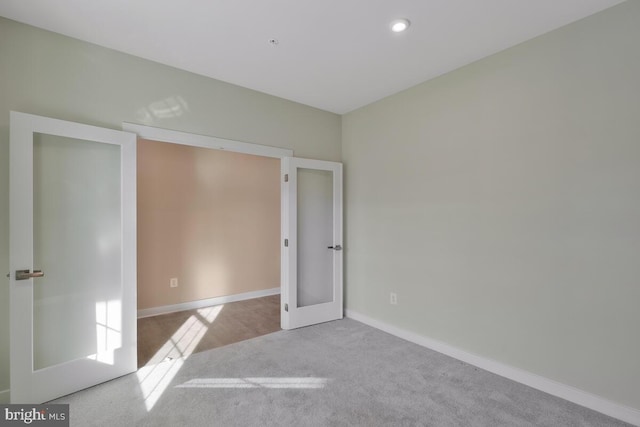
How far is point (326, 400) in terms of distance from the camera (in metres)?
2.21

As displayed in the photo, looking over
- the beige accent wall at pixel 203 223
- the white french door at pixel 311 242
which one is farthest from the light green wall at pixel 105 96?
the beige accent wall at pixel 203 223

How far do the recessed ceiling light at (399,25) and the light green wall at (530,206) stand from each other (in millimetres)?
929

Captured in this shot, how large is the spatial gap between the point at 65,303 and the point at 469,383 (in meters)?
3.23

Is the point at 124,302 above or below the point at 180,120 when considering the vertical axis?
below

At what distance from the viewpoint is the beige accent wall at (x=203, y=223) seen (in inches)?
165

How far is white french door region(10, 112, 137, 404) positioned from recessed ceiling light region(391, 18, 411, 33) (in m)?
2.29

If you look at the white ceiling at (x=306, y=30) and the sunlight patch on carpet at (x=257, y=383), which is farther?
the sunlight patch on carpet at (x=257, y=383)

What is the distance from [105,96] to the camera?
254 centimetres

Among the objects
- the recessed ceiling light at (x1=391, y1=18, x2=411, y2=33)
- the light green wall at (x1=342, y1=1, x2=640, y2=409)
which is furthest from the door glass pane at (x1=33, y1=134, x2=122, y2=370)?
the light green wall at (x1=342, y1=1, x2=640, y2=409)

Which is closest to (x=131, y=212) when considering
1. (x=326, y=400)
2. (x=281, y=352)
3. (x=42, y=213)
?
(x=42, y=213)

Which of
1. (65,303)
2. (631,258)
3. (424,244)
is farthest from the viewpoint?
(424,244)

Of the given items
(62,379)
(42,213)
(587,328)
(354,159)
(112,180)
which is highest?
(354,159)

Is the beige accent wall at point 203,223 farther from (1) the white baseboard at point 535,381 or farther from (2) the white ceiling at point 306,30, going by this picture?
(1) the white baseboard at point 535,381

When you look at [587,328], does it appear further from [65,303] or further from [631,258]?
[65,303]
